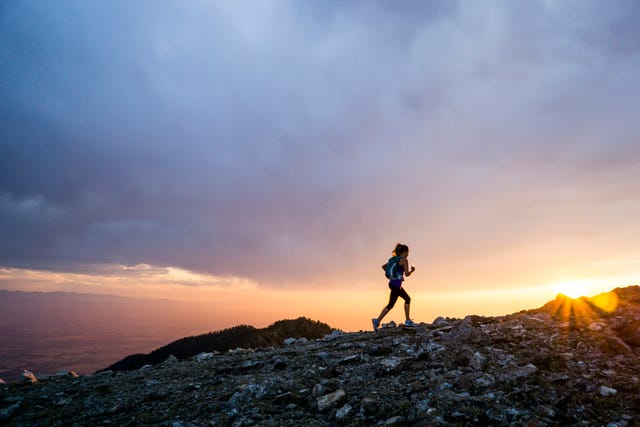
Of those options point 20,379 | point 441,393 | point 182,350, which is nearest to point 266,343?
point 182,350

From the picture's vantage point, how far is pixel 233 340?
116ft

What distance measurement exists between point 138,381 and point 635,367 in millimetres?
15241

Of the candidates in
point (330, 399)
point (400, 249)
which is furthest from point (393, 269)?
point (330, 399)

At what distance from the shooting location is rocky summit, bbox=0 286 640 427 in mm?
7121

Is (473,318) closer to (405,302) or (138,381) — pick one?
(405,302)

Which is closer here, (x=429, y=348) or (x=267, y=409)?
(x=267, y=409)

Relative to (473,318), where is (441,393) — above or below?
below

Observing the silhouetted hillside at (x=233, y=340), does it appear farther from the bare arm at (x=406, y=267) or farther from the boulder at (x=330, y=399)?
the boulder at (x=330, y=399)

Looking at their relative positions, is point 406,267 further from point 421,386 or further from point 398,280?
point 421,386

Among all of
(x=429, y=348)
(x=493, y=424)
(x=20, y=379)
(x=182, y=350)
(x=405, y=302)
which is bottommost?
(x=182, y=350)

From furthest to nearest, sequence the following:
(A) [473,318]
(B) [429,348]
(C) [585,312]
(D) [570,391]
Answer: (A) [473,318] < (C) [585,312] < (B) [429,348] < (D) [570,391]

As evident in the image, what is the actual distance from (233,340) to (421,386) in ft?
100

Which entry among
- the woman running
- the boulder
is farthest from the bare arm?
the boulder

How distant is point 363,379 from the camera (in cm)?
933
